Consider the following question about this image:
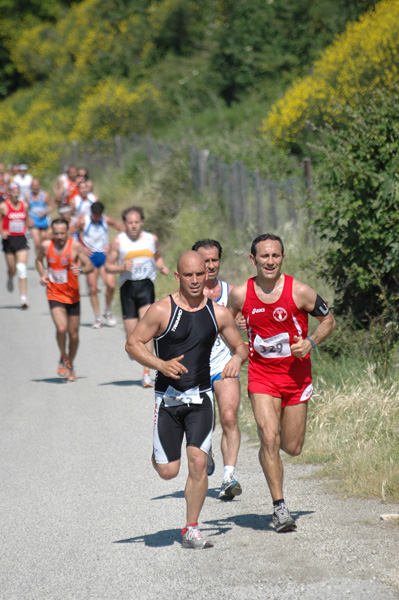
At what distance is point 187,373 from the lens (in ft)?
20.5

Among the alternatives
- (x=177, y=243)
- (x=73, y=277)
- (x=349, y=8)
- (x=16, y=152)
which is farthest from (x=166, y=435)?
(x=16, y=152)

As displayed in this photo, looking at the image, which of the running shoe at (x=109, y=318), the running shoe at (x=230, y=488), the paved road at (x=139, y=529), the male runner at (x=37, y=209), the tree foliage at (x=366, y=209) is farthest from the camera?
the male runner at (x=37, y=209)

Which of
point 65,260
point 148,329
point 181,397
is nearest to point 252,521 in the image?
point 181,397

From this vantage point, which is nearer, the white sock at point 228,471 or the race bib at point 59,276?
the white sock at point 228,471

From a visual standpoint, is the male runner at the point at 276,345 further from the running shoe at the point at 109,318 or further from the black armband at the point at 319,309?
the running shoe at the point at 109,318

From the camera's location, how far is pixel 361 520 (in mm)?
6555

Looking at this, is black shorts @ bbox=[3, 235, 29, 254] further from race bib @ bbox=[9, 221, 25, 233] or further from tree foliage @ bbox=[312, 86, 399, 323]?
tree foliage @ bbox=[312, 86, 399, 323]

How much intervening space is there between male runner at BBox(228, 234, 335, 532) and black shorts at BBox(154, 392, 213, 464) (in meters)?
0.44

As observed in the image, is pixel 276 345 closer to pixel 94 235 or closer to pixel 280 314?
pixel 280 314

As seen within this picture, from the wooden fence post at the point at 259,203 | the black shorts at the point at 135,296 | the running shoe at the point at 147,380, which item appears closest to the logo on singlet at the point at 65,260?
the black shorts at the point at 135,296

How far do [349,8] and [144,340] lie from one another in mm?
27598

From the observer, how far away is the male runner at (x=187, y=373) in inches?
243

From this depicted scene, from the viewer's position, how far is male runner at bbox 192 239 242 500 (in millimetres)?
7293

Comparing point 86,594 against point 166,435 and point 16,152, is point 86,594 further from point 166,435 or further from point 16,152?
point 16,152
